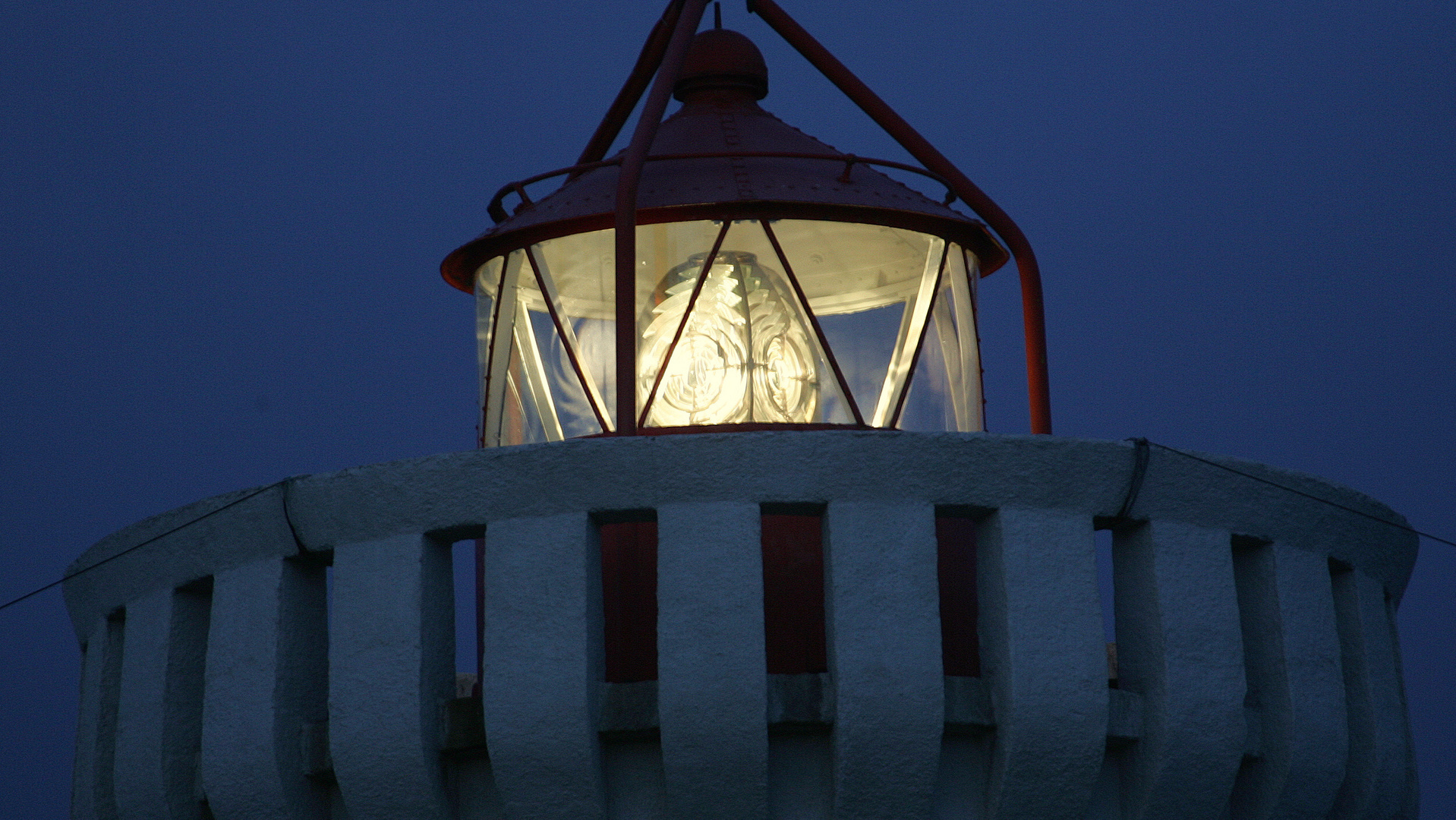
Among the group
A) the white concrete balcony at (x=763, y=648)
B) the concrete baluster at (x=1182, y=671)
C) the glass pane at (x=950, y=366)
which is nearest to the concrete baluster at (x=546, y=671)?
the white concrete balcony at (x=763, y=648)

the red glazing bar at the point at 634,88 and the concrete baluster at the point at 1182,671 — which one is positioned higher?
the red glazing bar at the point at 634,88

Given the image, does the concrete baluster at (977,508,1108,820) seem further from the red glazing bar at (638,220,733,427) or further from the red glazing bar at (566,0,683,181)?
the red glazing bar at (566,0,683,181)

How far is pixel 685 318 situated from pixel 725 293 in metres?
0.35

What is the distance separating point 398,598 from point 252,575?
1073 mm

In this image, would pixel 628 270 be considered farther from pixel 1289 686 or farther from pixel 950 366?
pixel 1289 686

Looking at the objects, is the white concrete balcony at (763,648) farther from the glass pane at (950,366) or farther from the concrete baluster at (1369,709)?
the glass pane at (950,366)

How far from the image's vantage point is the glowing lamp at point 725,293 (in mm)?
11141

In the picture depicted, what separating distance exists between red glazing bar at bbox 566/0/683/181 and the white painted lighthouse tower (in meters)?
1.66

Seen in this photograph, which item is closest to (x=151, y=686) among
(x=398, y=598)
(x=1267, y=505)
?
(x=398, y=598)

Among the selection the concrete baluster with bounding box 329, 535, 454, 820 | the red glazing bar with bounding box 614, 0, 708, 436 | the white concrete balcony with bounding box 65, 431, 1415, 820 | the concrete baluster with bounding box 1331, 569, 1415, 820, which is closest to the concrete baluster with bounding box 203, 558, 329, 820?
the white concrete balcony with bounding box 65, 431, 1415, 820

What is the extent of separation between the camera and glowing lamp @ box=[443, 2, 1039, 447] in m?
11.1

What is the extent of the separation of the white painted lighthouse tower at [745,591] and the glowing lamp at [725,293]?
0.08ft

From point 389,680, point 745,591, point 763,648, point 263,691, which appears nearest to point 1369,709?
point 763,648

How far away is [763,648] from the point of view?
9.34 m
